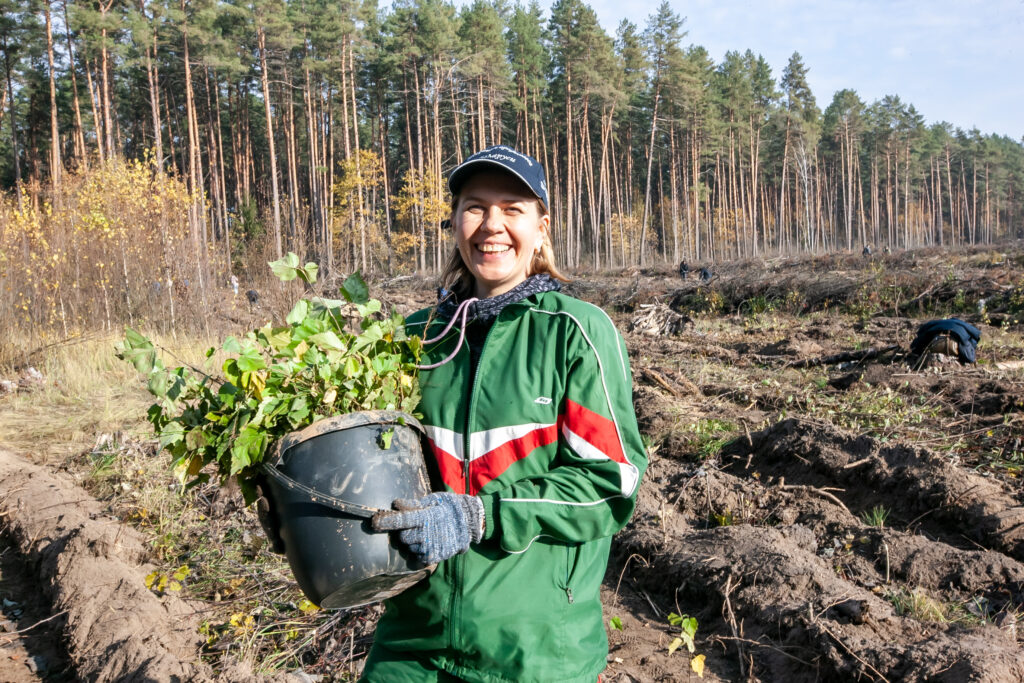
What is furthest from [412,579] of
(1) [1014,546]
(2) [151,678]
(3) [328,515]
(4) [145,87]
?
(4) [145,87]

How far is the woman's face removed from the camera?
73.2 inches

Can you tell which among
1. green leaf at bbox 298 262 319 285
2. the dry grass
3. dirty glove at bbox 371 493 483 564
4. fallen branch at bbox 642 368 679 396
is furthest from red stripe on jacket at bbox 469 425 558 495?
fallen branch at bbox 642 368 679 396

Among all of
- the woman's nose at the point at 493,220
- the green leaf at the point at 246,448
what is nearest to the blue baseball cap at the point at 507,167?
the woman's nose at the point at 493,220

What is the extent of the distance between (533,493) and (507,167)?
780 mm

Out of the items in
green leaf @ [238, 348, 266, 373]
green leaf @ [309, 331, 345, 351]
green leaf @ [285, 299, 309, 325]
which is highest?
green leaf @ [285, 299, 309, 325]

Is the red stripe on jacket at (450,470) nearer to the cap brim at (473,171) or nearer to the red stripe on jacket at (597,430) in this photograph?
the red stripe on jacket at (597,430)

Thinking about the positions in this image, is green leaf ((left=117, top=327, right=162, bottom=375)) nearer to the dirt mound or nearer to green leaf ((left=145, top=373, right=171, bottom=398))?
green leaf ((left=145, top=373, right=171, bottom=398))

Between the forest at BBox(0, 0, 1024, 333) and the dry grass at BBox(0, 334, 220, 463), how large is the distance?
165 cm

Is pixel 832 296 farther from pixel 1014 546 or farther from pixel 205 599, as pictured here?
pixel 205 599

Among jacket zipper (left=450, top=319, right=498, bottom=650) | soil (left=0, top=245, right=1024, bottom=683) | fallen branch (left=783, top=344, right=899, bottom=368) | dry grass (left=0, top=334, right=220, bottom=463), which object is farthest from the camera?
fallen branch (left=783, top=344, right=899, bottom=368)

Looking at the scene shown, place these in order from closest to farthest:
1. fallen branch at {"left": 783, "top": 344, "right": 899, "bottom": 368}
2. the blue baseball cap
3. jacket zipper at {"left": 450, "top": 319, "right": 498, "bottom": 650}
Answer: jacket zipper at {"left": 450, "top": 319, "right": 498, "bottom": 650} < the blue baseball cap < fallen branch at {"left": 783, "top": 344, "right": 899, "bottom": 368}

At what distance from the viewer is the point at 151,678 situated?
3.24m

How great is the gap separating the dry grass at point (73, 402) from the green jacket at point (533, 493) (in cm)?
527

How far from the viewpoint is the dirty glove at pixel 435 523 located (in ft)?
4.84
